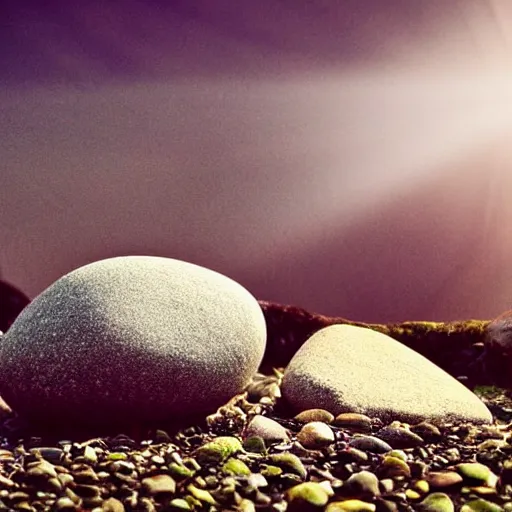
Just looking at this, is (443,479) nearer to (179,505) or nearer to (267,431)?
(267,431)

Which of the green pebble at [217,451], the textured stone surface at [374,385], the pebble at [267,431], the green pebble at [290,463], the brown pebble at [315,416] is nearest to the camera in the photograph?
the green pebble at [290,463]

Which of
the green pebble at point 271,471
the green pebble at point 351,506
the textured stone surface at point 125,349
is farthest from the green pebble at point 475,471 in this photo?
the textured stone surface at point 125,349

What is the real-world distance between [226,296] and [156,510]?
2.01m

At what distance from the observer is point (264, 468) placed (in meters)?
3.04

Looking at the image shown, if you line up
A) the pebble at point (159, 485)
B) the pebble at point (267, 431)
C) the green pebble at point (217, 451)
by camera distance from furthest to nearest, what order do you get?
1. the pebble at point (267, 431)
2. the green pebble at point (217, 451)
3. the pebble at point (159, 485)

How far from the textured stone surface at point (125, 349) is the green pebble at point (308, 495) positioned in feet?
4.69

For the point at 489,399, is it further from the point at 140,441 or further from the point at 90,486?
the point at 90,486

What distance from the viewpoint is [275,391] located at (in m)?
5.02

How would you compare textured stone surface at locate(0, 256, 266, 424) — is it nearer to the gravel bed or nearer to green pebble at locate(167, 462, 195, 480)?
the gravel bed

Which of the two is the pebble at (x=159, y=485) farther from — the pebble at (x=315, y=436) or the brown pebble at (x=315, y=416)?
the brown pebble at (x=315, y=416)

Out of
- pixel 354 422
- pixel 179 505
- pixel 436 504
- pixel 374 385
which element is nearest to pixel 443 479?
pixel 436 504

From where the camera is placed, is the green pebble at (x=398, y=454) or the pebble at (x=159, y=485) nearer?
the pebble at (x=159, y=485)

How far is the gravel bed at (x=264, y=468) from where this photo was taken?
2.63 m

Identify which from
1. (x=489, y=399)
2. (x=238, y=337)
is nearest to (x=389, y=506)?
(x=238, y=337)
